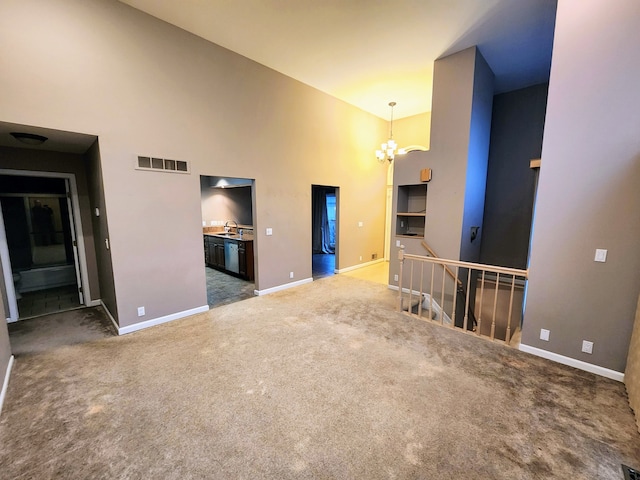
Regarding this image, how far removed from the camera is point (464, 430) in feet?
6.21

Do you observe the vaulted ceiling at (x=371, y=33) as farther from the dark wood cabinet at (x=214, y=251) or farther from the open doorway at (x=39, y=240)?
the dark wood cabinet at (x=214, y=251)

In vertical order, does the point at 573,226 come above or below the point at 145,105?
below

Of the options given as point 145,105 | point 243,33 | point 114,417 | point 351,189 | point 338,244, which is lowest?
point 114,417

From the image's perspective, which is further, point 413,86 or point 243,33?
point 413,86

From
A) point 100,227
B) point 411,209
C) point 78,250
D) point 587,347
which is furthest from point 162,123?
point 587,347

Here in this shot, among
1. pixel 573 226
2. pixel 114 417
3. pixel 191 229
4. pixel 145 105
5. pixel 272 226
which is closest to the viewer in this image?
pixel 114 417

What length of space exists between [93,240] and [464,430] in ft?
18.3

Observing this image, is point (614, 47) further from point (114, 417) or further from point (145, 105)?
point (114, 417)

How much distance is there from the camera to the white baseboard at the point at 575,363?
2.48 metres

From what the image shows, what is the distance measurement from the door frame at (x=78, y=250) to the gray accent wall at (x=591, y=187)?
642 cm

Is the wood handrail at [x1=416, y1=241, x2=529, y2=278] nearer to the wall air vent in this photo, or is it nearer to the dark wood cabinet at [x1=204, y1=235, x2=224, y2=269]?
the wall air vent

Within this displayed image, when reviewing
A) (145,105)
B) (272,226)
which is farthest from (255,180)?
(145,105)

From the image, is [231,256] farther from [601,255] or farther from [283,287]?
[601,255]

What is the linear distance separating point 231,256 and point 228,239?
41 centimetres
